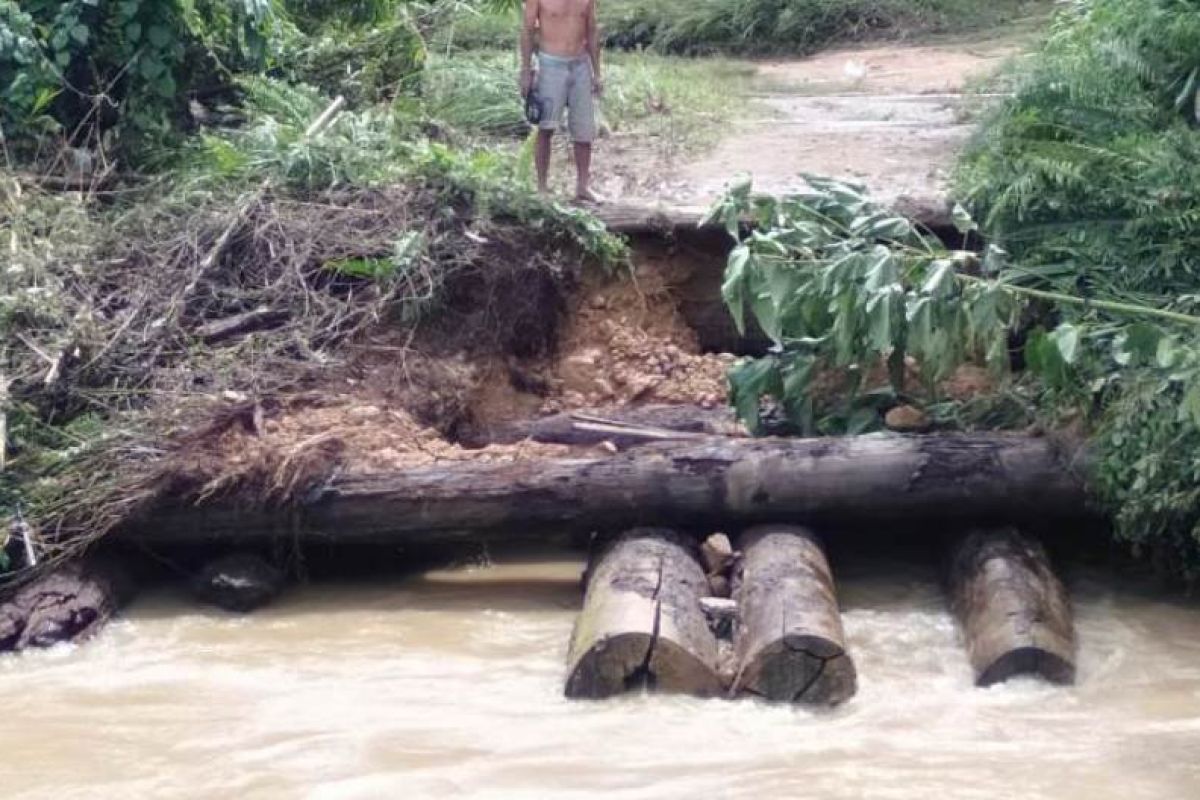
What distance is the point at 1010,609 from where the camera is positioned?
6754mm

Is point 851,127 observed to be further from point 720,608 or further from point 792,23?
point 720,608

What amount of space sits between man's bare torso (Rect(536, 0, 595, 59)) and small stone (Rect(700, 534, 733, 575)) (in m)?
3.71

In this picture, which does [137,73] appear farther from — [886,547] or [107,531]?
[886,547]

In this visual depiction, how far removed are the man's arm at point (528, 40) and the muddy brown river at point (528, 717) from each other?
358 centimetres

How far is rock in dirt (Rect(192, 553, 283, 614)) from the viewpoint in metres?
7.64

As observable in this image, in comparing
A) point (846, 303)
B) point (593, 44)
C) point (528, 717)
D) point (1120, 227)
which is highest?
point (593, 44)

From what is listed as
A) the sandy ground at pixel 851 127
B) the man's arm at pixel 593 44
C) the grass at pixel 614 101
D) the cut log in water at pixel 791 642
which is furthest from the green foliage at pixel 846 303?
the grass at pixel 614 101

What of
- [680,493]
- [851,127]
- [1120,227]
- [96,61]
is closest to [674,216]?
Result: [1120,227]

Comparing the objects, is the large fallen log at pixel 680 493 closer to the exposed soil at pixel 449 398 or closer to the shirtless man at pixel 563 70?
the exposed soil at pixel 449 398

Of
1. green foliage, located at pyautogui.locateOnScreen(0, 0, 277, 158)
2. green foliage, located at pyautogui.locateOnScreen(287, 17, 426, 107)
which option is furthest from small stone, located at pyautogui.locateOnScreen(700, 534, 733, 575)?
green foliage, located at pyautogui.locateOnScreen(287, 17, 426, 107)

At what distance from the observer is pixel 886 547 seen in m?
8.16

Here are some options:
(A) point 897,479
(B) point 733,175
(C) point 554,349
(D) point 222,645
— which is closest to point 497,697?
(D) point 222,645

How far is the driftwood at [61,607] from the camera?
7.27 m

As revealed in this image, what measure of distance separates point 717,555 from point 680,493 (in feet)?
0.96
